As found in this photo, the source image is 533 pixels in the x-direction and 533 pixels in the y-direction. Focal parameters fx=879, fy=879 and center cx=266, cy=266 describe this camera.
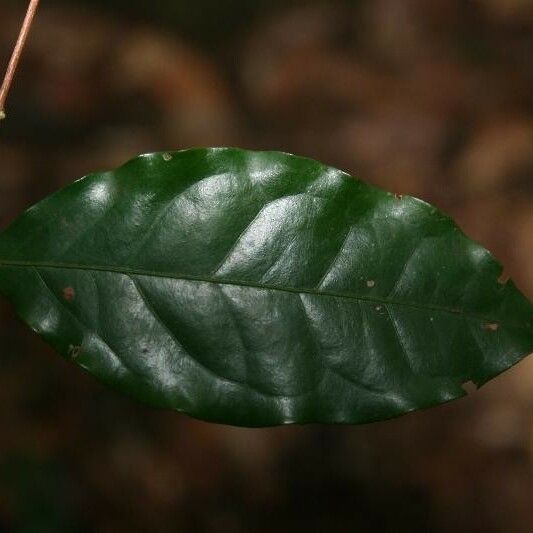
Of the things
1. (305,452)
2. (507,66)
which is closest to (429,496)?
A: (305,452)

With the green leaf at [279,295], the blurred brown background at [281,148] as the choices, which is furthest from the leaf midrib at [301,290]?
the blurred brown background at [281,148]

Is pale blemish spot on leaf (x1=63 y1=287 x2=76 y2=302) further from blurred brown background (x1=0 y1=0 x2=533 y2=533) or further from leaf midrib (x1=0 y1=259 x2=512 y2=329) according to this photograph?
blurred brown background (x1=0 y1=0 x2=533 y2=533)

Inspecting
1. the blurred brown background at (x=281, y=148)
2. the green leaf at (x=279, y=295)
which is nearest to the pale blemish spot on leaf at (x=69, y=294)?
the green leaf at (x=279, y=295)

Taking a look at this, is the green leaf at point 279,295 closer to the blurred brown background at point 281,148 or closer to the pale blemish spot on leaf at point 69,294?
the pale blemish spot on leaf at point 69,294

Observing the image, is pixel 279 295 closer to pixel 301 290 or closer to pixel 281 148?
pixel 301 290

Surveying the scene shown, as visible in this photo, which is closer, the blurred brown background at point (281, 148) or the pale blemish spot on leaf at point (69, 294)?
the pale blemish spot on leaf at point (69, 294)

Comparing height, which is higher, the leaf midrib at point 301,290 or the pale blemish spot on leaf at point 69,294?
the leaf midrib at point 301,290

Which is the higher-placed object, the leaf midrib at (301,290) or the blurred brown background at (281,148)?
the leaf midrib at (301,290)

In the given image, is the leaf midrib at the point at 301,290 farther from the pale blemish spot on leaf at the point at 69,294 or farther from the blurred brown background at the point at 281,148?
the blurred brown background at the point at 281,148
